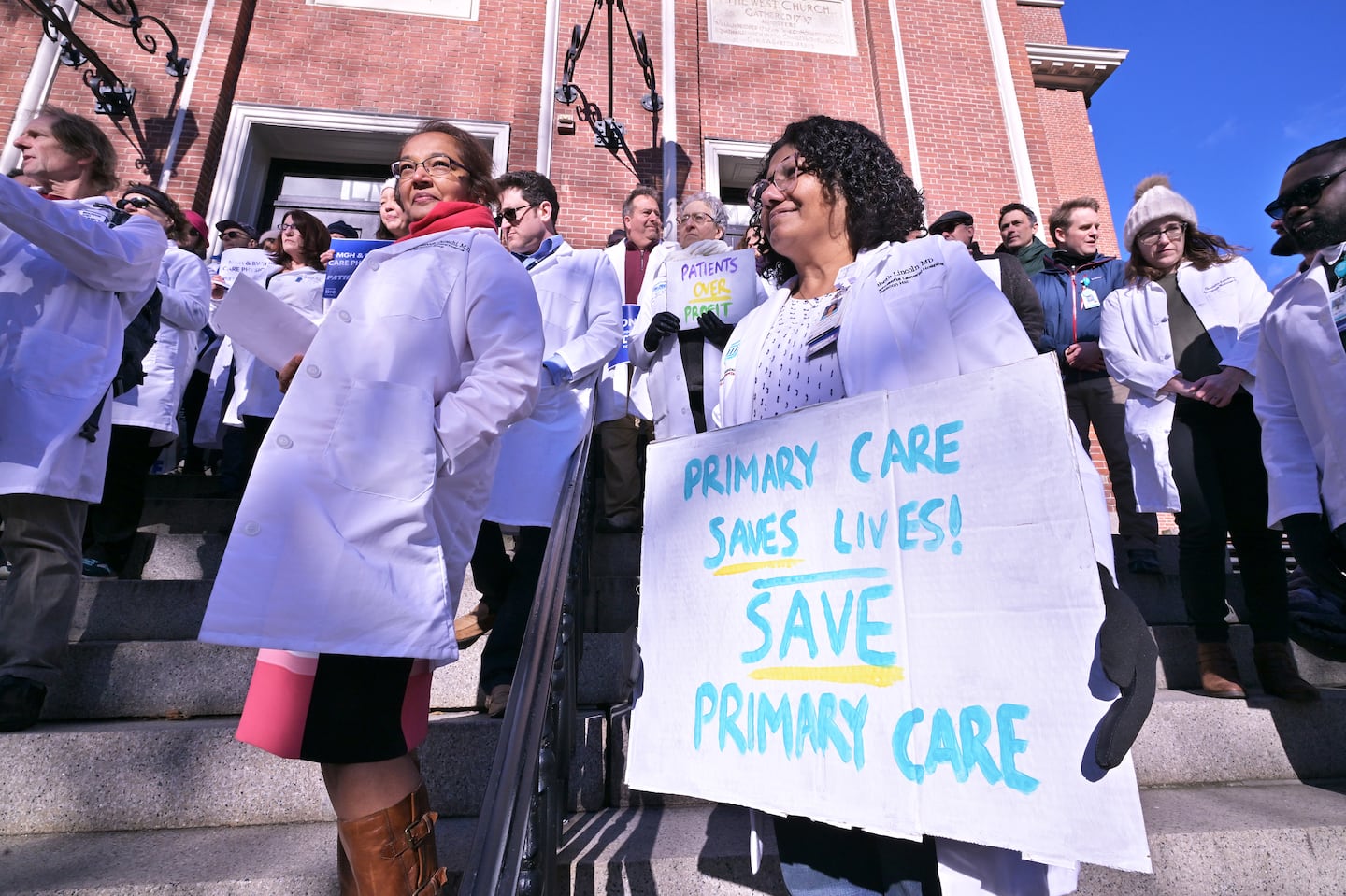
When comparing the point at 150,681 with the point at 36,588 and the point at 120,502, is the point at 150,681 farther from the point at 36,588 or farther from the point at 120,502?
the point at 120,502

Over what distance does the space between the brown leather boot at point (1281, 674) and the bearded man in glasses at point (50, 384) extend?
4295 millimetres

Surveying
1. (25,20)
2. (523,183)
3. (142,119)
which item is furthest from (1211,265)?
(25,20)

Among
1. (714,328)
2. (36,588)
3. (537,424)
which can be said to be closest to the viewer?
(36,588)

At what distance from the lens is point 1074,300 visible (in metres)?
4.46

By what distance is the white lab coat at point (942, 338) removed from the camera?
3.54 ft

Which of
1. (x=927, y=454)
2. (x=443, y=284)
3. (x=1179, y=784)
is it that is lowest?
(x=1179, y=784)

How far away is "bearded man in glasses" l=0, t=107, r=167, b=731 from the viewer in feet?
7.73

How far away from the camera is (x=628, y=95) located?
338 inches

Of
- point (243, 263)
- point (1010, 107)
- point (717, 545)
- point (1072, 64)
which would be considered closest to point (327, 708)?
point (717, 545)

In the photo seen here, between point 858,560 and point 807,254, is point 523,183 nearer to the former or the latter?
point 807,254

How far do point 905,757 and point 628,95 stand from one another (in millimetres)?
8873

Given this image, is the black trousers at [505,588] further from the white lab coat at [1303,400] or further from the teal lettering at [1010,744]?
the white lab coat at [1303,400]

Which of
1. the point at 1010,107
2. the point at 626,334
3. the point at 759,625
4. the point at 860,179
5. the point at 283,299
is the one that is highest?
the point at 1010,107

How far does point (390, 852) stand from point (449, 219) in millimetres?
1411
